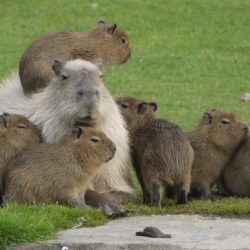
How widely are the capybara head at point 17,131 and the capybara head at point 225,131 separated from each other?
58.8 inches

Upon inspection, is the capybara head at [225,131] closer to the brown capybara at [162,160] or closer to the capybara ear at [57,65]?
the brown capybara at [162,160]

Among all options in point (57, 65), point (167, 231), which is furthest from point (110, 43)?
point (167, 231)

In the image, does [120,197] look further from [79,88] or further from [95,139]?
[79,88]

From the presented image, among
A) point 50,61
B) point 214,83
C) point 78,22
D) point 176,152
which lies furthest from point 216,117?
point 78,22

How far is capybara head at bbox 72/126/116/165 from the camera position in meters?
8.66

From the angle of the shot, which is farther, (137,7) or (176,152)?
(137,7)

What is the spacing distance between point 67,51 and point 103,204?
2.10m

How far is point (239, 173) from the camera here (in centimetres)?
950

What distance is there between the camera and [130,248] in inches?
287

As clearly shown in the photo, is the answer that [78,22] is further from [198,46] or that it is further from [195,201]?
[195,201]

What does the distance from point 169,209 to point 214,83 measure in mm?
8933

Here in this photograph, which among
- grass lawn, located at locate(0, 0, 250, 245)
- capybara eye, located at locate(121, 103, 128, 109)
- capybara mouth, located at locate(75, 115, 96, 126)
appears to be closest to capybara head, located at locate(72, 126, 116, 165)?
capybara mouth, located at locate(75, 115, 96, 126)

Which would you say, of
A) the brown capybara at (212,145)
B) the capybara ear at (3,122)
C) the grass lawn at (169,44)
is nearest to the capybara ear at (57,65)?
the capybara ear at (3,122)

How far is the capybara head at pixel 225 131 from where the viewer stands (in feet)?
31.3
